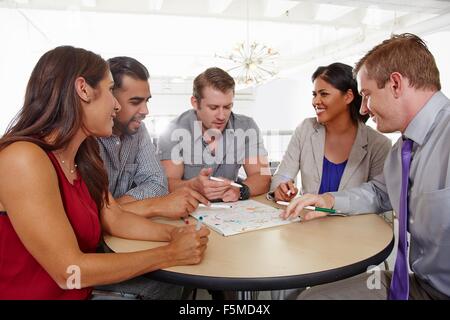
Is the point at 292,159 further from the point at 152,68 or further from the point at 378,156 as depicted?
the point at 152,68

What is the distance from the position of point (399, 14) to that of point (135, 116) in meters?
5.41

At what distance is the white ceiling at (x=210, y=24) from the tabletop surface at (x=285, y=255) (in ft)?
13.2

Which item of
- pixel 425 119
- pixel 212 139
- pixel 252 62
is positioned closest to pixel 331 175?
pixel 212 139

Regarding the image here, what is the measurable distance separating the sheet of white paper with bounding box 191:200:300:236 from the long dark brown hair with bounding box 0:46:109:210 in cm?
60

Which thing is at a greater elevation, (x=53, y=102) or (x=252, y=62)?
(x=252, y=62)

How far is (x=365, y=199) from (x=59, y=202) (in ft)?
3.99

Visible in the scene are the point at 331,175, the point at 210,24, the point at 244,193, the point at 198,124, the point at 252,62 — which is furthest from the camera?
the point at 210,24

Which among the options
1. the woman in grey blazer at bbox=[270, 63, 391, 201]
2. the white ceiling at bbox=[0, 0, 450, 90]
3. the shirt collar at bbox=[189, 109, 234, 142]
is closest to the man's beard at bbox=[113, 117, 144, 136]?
the shirt collar at bbox=[189, 109, 234, 142]

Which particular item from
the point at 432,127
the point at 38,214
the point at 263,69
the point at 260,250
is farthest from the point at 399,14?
the point at 38,214

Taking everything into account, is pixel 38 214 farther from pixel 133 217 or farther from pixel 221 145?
pixel 221 145

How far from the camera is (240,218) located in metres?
1.39

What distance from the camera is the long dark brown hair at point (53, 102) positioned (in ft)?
3.29

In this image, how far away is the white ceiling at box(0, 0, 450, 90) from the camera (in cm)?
480

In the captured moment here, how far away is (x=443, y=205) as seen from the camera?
109cm
